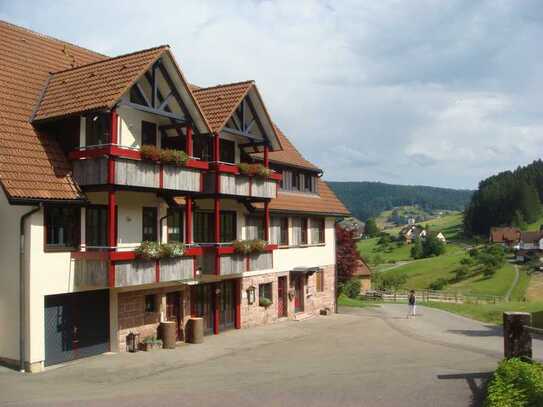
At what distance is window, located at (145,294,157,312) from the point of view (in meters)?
21.8

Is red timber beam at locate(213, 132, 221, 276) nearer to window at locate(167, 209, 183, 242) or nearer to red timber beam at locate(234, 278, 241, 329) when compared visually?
window at locate(167, 209, 183, 242)

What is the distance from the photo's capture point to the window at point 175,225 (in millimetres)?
22875

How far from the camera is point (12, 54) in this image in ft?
69.6

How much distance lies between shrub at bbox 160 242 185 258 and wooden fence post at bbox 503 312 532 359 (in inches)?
418

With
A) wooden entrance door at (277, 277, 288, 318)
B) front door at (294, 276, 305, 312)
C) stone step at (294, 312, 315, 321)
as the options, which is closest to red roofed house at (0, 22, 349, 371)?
wooden entrance door at (277, 277, 288, 318)

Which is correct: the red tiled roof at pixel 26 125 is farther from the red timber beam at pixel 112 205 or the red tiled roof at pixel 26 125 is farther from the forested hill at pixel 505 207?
the forested hill at pixel 505 207

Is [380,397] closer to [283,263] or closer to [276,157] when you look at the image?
[283,263]

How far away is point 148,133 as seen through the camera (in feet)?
71.5

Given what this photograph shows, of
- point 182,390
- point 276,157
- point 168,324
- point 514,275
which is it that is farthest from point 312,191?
point 514,275

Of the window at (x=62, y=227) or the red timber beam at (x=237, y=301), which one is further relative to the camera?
the red timber beam at (x=237, y=301)

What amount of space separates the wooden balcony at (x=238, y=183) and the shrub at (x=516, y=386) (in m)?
12.5

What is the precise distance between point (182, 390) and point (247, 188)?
1135 centimetres

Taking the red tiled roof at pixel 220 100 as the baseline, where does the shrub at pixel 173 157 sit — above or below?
below

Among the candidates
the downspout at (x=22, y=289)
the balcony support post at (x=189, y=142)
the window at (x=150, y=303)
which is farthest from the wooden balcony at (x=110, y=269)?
the balcony support post at (x=189, y=142)
